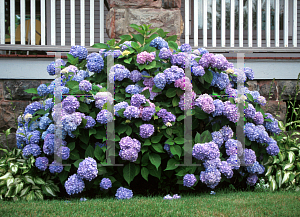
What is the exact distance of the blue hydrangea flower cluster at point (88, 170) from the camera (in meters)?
2.27

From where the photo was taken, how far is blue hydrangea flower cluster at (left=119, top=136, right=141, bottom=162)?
90.7 inches

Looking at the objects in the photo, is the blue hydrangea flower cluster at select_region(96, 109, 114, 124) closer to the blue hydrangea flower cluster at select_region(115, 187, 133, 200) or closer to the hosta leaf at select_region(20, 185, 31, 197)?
the blue hydrangea flower cluster at select_region(115, 187, 133, 200)

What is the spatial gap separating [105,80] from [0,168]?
1284 mm

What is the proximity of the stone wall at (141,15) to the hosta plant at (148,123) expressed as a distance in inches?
38.7

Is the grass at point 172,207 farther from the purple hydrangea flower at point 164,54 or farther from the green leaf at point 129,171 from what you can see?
the purple hydrangea flower at point 164,54

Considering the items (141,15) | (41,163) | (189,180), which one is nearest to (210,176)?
(189,180)

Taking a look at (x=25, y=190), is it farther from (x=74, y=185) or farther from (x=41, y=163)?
(x=74, y=185)

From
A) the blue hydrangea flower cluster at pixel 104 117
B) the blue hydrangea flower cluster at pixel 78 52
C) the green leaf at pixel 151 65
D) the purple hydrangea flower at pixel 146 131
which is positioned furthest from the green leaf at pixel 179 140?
the blue hydrangea flower cluster at pixel 78 52

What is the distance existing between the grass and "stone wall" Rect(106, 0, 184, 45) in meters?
2.37

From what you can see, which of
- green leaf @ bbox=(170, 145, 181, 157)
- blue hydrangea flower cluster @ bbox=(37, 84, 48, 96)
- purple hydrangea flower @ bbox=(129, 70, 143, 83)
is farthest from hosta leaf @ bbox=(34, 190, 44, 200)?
purple hydrangea flower @ bbox=(129, 70, 143, 83)

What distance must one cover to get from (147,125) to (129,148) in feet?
0.79

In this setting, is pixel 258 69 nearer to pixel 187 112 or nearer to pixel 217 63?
pixel 217 63

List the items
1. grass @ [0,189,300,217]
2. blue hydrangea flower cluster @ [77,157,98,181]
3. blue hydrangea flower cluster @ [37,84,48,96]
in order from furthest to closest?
blue hydrangea flower cluster @ [37,84,48,96]
blue hydrangea flower cluster @ [77,157,98,181]
grass @ [0,189,300,217]

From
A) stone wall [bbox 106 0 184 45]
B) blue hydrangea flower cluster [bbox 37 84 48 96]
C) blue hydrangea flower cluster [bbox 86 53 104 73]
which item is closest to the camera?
blue hydrangea flower cluster [bbox 86 53 104 73]
